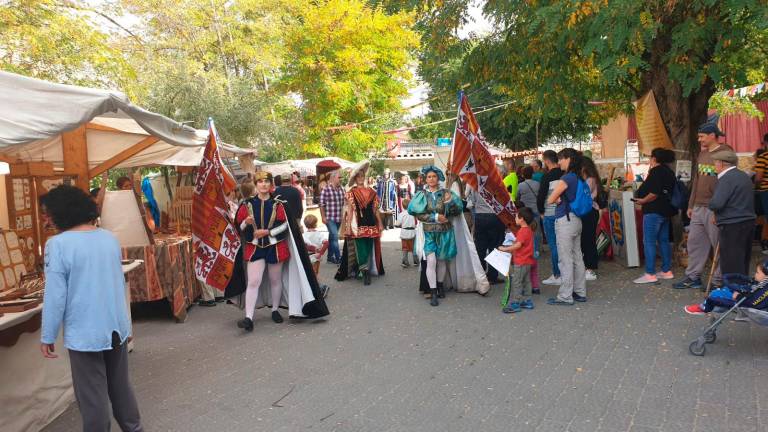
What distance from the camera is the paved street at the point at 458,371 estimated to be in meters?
4.39

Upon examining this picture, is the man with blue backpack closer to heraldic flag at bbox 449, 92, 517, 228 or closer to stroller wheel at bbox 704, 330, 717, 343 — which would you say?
heraldic flag at bbox 449, 92, 517, 228

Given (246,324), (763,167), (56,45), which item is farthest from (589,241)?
(56,45)

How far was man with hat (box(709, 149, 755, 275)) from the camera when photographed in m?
6.56

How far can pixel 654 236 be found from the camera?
8555 mm

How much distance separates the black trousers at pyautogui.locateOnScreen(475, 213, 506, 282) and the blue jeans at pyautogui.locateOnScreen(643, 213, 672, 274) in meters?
1.96

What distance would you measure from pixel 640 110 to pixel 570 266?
3658 mm

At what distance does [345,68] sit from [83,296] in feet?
76.0

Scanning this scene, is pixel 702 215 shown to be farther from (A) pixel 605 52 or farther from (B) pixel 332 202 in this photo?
(B) pixel 332 202

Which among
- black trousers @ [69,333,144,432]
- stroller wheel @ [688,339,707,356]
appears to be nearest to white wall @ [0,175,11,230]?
black trousers @ [69,333,144,432]

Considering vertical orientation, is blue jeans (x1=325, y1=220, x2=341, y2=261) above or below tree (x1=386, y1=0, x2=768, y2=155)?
below

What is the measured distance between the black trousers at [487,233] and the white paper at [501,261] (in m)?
1.45

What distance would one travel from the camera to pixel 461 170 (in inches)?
301

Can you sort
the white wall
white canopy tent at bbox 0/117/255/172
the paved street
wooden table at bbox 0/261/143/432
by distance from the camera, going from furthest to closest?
white canopy tent at bbox 0/117/255/172, the white wall, the paved street, wooden table at bbox 0/261/143/432

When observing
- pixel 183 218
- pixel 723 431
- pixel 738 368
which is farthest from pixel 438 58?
pixel 723 431
